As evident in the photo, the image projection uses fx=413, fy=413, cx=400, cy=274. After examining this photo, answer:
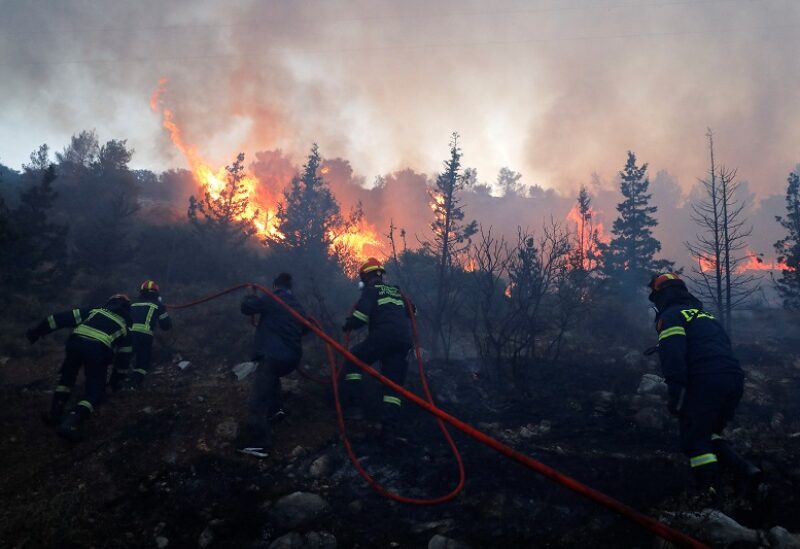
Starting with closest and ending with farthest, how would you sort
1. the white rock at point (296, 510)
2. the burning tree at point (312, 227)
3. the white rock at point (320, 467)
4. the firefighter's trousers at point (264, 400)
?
the white rock at point (296, 510)
the white rock at point (320, 467)
the firefighter's trousers at point (264, 400)
the burning tree at point (312, 227)

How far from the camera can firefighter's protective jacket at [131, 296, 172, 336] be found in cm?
742

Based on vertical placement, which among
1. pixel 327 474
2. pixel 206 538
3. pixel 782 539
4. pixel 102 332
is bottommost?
pixel 206 538

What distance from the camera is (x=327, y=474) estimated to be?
4.60 meters

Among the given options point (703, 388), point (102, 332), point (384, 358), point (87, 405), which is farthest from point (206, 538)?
point (703, 388)

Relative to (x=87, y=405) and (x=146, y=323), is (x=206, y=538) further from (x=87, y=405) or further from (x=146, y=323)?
(x=146, y=323)

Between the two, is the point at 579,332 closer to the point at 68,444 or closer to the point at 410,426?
→ the point at 410,426

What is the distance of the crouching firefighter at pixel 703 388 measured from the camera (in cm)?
369

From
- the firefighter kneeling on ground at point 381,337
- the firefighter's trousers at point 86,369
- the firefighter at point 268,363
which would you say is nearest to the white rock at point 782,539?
the firefighter kneeling on ground at point 381,337

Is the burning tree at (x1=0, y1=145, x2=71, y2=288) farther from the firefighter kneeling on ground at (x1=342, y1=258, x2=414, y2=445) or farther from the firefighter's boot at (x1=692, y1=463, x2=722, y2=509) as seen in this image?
the firefighter's boot at (x1=692, y1=463, x2=722, y2=509)

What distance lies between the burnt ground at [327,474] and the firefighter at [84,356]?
27 centimetres

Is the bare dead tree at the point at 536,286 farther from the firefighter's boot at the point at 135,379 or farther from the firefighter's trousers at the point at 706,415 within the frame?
the firefighter's boot at the point at 135,379

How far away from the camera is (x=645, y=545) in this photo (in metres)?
2.93

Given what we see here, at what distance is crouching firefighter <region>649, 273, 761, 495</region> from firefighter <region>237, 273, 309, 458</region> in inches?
171

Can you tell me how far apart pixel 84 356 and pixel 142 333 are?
2019 millimetres
